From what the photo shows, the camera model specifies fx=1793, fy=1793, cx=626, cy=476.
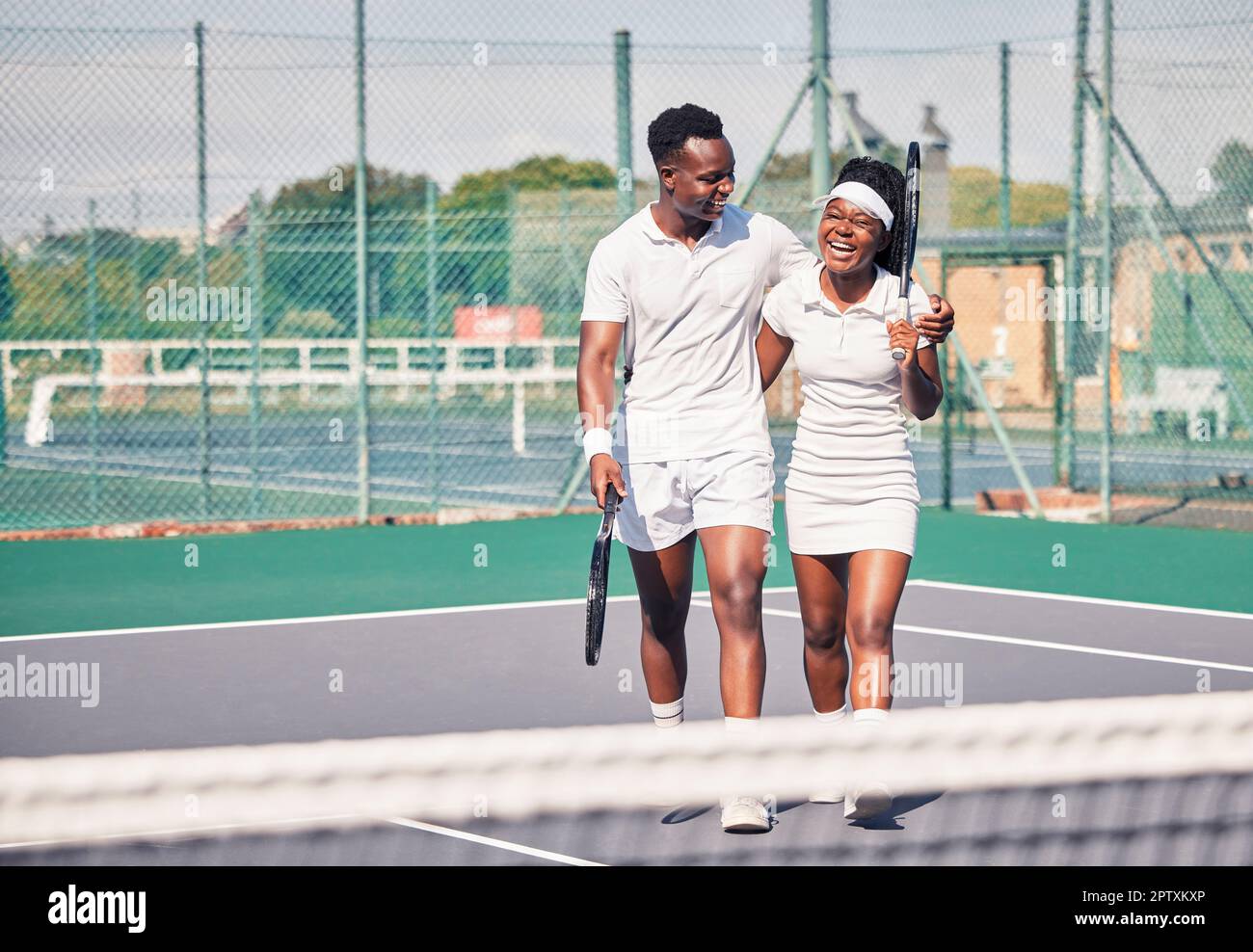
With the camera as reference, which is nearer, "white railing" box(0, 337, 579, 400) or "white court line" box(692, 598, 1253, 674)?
"white court line" box(692, 598, 1253, 674)

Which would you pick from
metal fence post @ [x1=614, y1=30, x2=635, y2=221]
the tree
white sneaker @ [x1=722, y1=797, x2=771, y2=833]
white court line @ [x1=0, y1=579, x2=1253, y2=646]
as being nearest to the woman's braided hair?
white sneaker @ [x1=722, y1=797, x2=771, y2=833]

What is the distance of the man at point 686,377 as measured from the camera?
5.21 m

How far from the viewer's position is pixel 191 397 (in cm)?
2666

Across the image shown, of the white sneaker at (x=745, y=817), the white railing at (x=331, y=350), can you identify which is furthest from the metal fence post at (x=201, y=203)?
the white sneaker at (x=745, y=817)

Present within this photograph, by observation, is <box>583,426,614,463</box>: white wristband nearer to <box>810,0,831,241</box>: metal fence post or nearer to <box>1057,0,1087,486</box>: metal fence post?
<box>810,0,831,241</box>: metal fence post

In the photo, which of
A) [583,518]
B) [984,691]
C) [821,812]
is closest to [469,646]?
[984,691]

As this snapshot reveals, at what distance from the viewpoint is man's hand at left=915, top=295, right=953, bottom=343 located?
5.00m

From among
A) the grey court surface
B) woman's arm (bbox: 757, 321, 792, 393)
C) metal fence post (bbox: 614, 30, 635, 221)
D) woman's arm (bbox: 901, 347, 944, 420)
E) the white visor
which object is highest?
metal fence post (bbox: 614, 30, 635, 221)

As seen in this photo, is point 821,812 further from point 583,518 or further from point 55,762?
point 583,518

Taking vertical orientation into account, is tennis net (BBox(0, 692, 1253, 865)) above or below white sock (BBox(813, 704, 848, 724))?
above

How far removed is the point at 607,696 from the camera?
23.2 ft

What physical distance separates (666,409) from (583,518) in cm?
839

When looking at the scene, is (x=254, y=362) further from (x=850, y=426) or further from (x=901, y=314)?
(x=901, y=314)

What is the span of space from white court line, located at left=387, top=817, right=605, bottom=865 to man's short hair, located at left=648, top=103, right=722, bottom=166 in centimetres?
276
